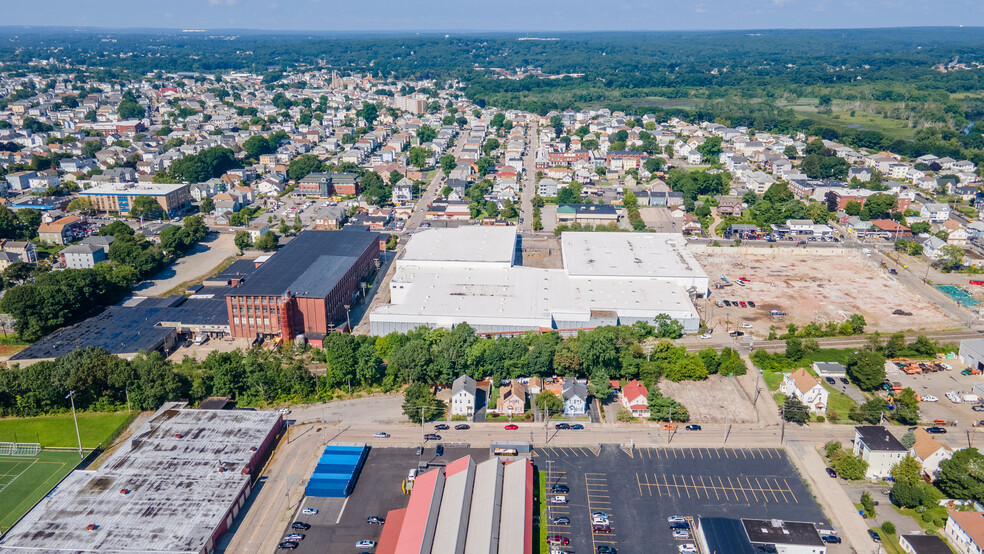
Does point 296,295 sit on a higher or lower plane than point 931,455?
higher

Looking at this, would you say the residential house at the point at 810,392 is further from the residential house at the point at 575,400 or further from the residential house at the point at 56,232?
the residential house at the point at 56,232

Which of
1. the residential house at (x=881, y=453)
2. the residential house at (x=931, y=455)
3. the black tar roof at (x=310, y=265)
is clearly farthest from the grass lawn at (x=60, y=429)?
the residential house at (x=931, y=455)

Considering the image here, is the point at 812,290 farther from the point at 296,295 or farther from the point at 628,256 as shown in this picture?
the point at 296,295

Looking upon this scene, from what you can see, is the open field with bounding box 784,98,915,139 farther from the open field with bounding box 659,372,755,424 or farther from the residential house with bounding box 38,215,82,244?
the residential house with bounding box 38,215,82,244

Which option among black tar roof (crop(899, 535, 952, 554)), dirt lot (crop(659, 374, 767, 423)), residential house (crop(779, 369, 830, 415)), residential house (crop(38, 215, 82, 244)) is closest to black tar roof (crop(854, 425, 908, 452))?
residential house (crop(779, 369, 830, 415))

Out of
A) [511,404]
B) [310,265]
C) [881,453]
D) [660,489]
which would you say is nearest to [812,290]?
[881,453]

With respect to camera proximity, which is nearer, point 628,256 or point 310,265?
point 310,265
